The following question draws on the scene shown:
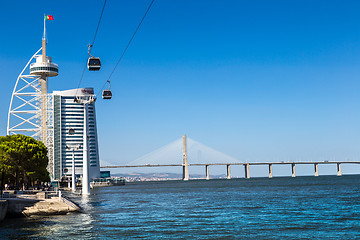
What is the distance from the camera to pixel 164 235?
3397 centimetres

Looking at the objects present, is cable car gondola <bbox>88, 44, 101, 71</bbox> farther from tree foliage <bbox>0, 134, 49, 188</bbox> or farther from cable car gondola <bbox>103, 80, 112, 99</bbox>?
tree foliage <bbox>0, 134, 49, 188</bbox>

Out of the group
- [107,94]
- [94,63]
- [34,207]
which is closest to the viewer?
[34,207]

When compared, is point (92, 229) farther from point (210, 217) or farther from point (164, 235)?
point (210, 217)

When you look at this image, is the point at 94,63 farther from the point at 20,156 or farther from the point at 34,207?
the point at 20,156

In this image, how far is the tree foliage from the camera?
79188mm

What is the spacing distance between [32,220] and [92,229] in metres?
9.45

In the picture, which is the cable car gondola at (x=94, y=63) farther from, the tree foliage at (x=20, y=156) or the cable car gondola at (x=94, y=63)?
the tree foliage at (x=20, y=156)

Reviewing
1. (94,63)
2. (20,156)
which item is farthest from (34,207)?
(20,156)

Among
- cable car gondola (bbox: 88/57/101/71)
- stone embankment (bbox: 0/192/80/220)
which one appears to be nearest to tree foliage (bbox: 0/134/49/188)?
stone embankment (bbox: 0/192/80/220)

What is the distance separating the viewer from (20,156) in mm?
81688

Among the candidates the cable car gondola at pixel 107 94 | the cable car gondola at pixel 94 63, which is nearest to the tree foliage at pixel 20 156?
the cable car gondola at pixel 107 94

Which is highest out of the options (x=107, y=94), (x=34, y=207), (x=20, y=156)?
(x=107, y=94)

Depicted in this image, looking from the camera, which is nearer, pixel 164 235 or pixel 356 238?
pixel 356 238

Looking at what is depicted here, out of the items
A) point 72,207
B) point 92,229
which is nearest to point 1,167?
point 72,207
